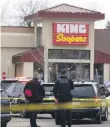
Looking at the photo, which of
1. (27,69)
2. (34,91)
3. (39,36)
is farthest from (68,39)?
(34,91)

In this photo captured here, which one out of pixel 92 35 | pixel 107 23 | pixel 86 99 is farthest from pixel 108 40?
pixel 107 23

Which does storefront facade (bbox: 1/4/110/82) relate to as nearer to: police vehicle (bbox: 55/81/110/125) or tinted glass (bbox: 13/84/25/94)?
tinted glass (bbox: 13/84/25/94)

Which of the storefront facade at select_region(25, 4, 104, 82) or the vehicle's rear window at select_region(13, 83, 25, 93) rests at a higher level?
the storefront facade at select_region(25, 4, 104, 82)

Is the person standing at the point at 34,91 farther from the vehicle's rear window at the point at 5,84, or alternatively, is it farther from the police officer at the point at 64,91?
the vehicle's rear window at the point at 5,84

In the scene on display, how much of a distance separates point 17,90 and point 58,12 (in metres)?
26.0

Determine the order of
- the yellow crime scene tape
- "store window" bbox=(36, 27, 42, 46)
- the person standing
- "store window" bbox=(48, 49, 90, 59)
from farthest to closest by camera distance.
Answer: "store window" bbox=(36, 27, 42, 46)
"store window" bbox=(48, 49, 90, 59)
the yellow crime scene tape
the person standing

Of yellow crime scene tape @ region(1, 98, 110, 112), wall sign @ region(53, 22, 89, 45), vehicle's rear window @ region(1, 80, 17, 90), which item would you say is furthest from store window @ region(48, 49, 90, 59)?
yellow crime scene tape @ region(1, 98, 110, 112)

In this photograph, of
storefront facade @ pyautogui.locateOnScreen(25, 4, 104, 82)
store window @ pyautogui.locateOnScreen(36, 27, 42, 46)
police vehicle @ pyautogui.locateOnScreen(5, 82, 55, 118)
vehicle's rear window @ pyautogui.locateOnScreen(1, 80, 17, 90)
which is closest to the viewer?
police vehicle @ pyautogui.locateOnScreen(5, 82, 55, 118)

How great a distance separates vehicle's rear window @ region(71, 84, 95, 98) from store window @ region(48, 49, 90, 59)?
29.9 m

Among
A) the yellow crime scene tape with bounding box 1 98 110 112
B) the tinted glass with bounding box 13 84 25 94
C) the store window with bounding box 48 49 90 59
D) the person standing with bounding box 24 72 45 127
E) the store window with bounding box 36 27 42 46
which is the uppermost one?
the store window with bounding box 36 27 42 46

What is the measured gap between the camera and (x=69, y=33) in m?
49.0

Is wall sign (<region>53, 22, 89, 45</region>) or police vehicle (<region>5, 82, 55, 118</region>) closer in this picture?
police vehicle (<region>5, 82, 55, 118</region>)

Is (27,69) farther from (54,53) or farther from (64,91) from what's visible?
(64,91)

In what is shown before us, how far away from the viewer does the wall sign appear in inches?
1927
